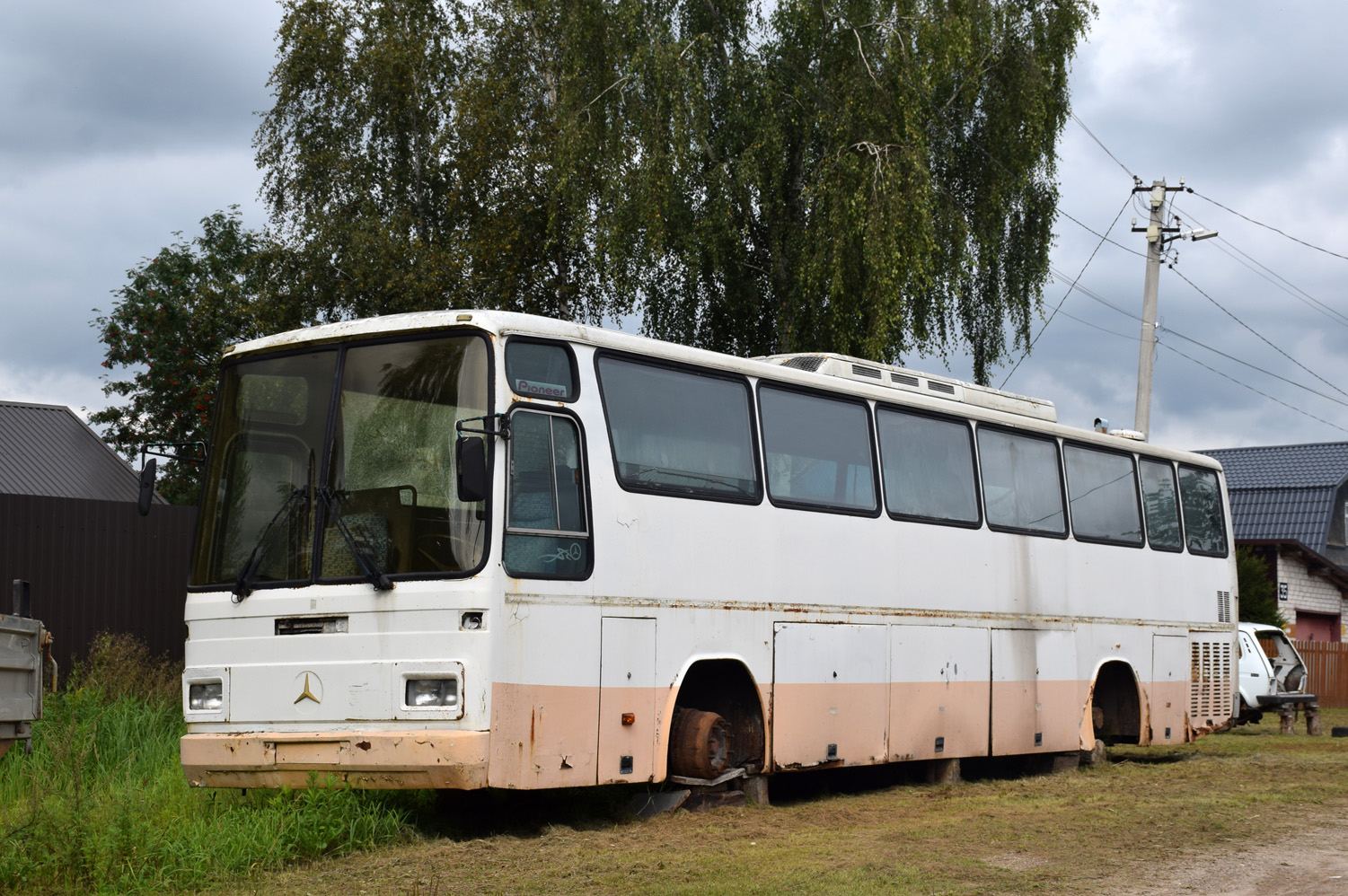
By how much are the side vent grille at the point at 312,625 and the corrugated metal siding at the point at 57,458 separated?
909 inches

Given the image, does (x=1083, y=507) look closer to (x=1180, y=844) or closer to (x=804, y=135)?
(x=1180, y=844)

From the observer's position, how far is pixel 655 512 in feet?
31.5

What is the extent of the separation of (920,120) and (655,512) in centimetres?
1479

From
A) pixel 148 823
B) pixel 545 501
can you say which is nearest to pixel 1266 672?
pixel 545 501

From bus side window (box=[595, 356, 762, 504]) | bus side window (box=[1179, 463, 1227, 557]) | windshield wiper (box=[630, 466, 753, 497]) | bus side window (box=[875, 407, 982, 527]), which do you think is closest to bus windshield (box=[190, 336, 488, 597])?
bus side window (box=[595, 356, 762, 504])

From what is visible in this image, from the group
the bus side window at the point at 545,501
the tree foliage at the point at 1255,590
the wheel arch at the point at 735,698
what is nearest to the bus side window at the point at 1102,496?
the wheel arch at the point at 735,698

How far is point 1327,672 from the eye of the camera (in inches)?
1297

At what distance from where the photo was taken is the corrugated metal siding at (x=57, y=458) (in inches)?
1193

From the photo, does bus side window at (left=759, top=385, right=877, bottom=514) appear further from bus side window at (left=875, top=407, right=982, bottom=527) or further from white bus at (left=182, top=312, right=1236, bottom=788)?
bus side window at (left=875, top=407, right=982, bottom=527)

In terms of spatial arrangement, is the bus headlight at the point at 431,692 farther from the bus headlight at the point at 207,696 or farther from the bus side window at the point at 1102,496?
the bus side window at the point at 1102,496

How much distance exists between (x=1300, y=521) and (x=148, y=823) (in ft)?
123

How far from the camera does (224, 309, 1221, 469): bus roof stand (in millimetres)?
8992

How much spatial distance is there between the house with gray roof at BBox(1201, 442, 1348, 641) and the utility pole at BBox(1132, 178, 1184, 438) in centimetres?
1197

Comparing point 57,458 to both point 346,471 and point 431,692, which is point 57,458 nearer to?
point 346,471
